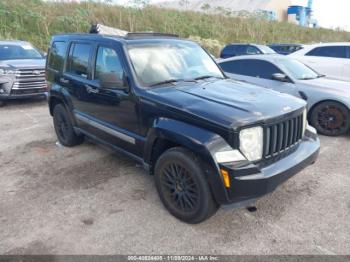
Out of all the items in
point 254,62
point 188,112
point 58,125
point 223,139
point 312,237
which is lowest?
point 312,237

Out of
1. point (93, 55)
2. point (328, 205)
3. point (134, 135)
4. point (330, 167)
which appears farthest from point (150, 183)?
point (330, 167)

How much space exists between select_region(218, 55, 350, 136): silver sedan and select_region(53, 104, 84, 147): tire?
384 centimetres

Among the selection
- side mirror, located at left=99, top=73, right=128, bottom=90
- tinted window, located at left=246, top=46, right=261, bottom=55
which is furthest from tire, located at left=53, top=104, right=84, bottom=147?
tinted window, located at left=246, top=46, right=261, bottom=55

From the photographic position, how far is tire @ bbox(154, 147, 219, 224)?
2.91 metres

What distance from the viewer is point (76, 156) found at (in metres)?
5.07

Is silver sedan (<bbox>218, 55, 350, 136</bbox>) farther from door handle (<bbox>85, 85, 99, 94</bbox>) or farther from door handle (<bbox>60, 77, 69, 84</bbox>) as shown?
door handle (<bbox>60, 77, 69, 84</bbox>)

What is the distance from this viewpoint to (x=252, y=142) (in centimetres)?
288

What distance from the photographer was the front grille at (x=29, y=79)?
8.27 meters

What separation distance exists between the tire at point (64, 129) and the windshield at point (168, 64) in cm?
211

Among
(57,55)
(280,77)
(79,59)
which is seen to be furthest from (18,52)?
(280,77)

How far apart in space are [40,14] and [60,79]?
1588 cm

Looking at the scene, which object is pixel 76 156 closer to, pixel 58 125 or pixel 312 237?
pixel 58 125

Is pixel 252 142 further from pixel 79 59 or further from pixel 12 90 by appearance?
pixel 12 90

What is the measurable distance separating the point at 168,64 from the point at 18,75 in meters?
6.04
